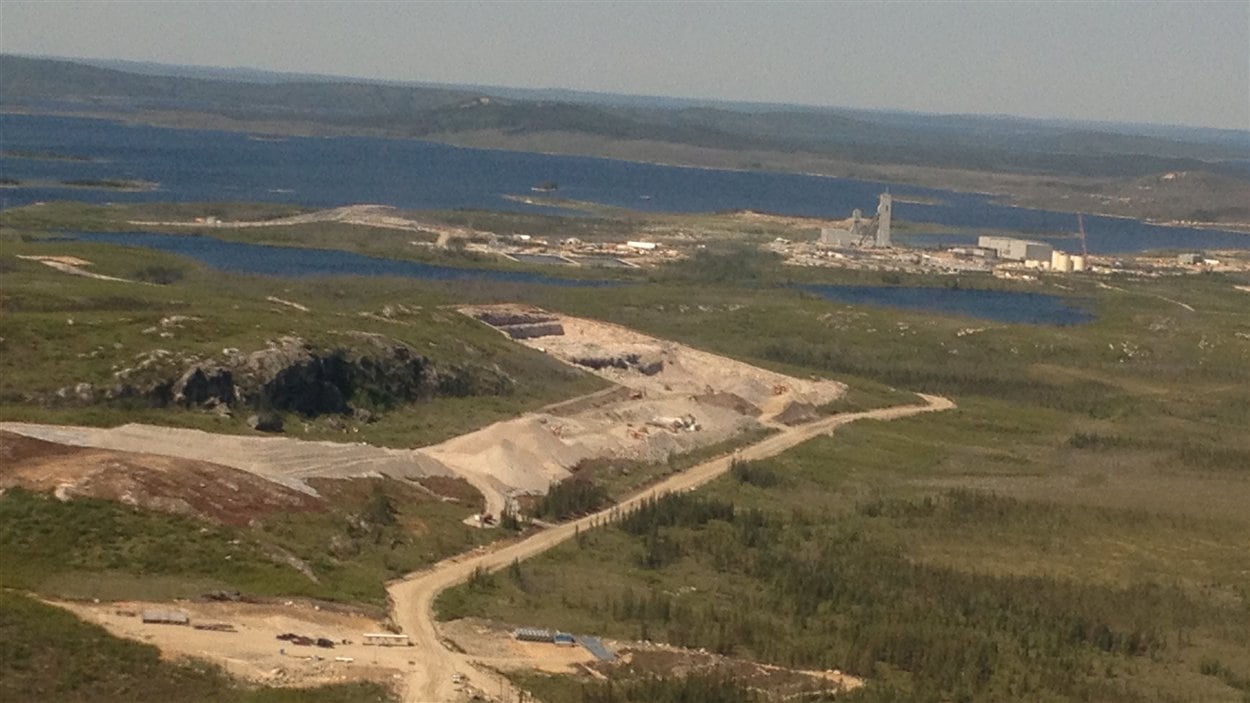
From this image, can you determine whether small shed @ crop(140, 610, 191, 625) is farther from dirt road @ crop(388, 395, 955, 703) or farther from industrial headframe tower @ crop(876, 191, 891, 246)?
industrial headframe tower @ crop(876, 191, 891, 246)

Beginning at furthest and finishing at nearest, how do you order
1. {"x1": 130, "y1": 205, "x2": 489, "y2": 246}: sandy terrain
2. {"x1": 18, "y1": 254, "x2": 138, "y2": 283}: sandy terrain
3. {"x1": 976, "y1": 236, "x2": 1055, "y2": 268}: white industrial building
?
{"x1": 976, "y1": 236, "x2": 1055, "y2": 268}: white industrial building, {"x1": 130, "y1": 205, "x2": 489, "y2": 246}: sandy terrain, {"x1": 18, "y1": 254, "x2": 138, "y2": 283}: sandy terrain

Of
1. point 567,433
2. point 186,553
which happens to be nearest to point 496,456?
point 567,433

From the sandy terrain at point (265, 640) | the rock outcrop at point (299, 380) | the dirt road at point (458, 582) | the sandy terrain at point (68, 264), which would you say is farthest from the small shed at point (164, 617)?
the sandy terrain at point (68, 264)


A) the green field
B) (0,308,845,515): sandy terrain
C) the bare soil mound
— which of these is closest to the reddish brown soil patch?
the green field

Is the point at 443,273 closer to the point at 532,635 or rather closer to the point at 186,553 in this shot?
the point at 186,553

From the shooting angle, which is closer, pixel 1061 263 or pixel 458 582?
pixel 458 582
